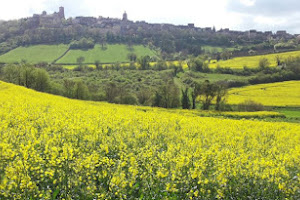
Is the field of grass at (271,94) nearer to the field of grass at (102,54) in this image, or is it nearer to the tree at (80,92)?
the tree at (80,92)

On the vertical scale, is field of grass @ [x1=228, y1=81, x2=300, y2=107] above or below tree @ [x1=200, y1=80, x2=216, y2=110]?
below

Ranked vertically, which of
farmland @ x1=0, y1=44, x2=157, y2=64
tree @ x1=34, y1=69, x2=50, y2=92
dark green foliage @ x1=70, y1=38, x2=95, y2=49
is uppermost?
Answer: dark green foliage @ x1=70, y1=38, x2=95, y2=49

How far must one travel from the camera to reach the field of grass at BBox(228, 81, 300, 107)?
58356 mm

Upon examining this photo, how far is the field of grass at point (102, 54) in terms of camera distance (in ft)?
457

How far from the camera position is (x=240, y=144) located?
44.8 ft

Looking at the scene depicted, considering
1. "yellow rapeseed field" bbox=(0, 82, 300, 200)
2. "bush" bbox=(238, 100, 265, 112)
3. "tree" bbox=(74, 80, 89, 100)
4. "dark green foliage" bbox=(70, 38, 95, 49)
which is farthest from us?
"dark green foliage" bbox=(70, 38, 95, 49)

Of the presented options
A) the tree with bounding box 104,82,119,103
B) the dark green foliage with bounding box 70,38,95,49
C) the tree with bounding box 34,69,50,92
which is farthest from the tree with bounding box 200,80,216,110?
the dark green foliage with bounding box 70,38,95,49

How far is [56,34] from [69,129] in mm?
191291

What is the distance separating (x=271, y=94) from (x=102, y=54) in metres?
105

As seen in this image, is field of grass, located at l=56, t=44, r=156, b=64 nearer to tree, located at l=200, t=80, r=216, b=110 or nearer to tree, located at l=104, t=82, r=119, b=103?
tree, located at l=104, t=82, r=119, b=103

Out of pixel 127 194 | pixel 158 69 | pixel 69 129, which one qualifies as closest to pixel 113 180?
pixel 127 194

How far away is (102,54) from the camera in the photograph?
497 feet

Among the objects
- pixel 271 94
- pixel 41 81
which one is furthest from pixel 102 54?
pixel 271 94

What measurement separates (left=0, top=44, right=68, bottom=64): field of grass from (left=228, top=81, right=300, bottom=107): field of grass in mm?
99484
